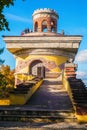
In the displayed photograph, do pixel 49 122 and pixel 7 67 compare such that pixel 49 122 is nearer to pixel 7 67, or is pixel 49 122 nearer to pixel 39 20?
pixel 39 20

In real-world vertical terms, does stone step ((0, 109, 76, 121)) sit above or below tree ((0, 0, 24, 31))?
below

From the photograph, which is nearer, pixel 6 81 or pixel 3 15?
pixel 3 15

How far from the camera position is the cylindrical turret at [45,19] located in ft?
113

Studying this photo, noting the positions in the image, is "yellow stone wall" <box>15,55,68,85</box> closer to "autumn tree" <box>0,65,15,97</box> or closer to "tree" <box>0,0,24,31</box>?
"autumn tree" <box>0,65,15,97</box>

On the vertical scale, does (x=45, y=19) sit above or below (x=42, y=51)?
above

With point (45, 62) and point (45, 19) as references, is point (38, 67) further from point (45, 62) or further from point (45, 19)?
point (45, 19)

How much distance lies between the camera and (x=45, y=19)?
34.6 metres

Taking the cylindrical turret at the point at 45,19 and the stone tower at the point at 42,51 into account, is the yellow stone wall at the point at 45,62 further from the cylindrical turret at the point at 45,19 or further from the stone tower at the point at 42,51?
the cylindrical turret at the point at 45,19

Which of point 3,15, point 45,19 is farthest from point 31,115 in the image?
point 45,19

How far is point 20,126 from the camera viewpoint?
8.40 metres

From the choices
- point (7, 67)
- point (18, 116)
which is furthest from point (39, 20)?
point (18, 116)

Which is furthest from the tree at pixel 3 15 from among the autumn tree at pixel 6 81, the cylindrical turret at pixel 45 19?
the cylindrical turret at pixel 45 19

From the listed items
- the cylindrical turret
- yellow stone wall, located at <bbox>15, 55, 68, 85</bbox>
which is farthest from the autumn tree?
the cylindrical turret

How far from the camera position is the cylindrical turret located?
113 ft
